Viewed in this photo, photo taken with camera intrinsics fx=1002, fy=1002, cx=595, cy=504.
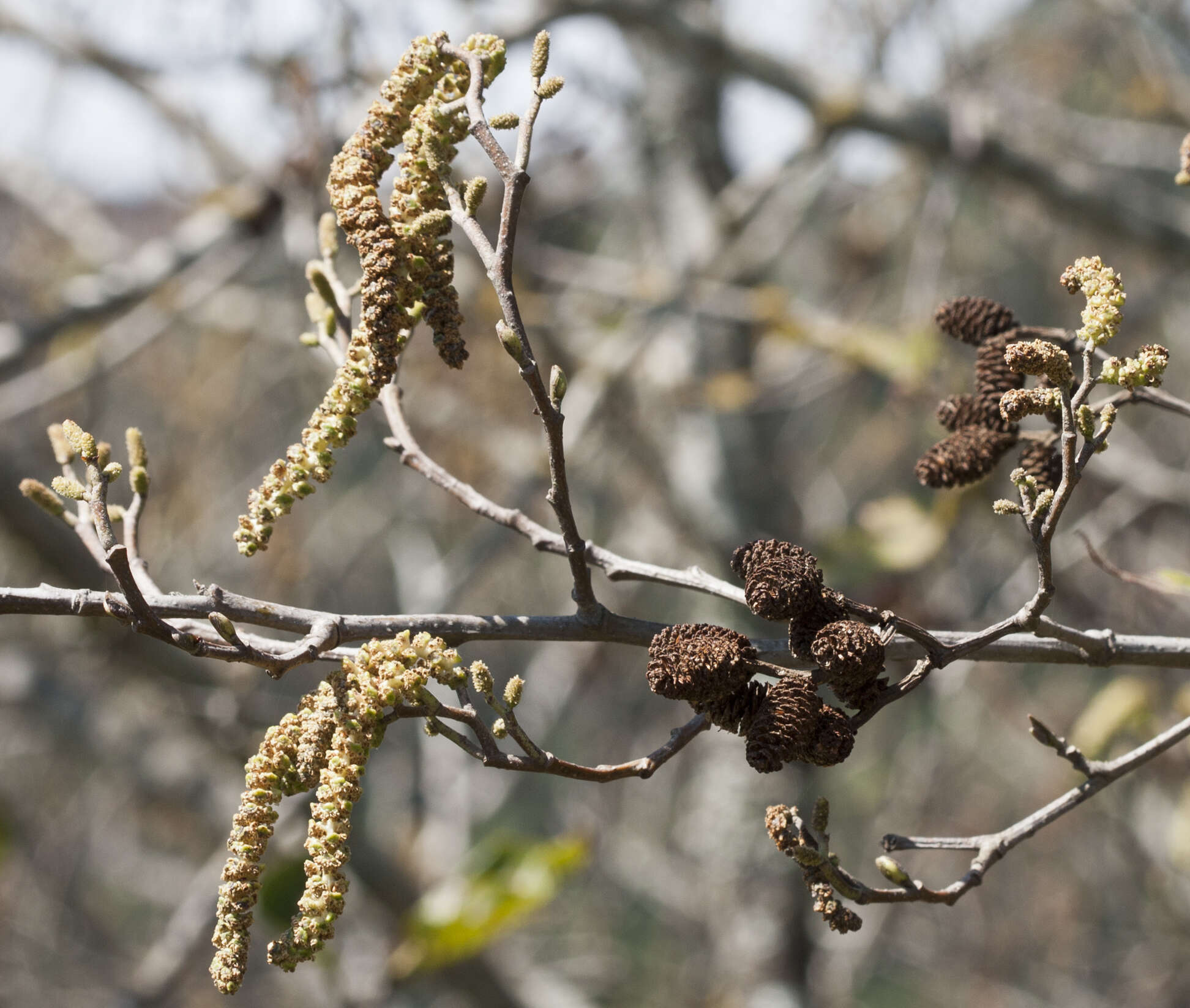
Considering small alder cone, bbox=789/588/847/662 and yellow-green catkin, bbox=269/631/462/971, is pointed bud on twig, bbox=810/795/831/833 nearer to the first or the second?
small alder cone, bbox=789/588/847/662

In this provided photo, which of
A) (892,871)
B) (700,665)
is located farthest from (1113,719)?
(700,665)

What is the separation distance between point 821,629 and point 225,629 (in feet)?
1.76

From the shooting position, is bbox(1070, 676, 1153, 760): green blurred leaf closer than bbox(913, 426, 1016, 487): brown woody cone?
No

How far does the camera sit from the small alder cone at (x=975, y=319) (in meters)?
1.24

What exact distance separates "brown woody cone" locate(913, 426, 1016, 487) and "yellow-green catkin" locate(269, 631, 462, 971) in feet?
1.99

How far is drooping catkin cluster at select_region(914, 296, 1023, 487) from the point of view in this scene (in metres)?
1.16

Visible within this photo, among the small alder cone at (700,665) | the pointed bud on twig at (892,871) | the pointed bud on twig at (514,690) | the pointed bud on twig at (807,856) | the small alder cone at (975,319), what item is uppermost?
the small alder cone at (975,319)

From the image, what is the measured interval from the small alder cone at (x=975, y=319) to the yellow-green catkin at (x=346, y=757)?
30.0 inches

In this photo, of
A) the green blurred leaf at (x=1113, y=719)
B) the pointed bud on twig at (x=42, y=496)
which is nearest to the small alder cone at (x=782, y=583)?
the pointed bud on twig at (x=42, y=496)

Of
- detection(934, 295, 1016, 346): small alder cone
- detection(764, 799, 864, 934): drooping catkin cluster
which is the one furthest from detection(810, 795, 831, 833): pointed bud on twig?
detection(934, 295, 1016, 346): small alder cone

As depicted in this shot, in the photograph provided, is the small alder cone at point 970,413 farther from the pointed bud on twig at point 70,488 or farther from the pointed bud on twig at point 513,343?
the pointed bud on twig at point 70,488

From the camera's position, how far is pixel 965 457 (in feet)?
3.79

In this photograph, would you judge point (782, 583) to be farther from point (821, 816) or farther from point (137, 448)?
point (137, 448)

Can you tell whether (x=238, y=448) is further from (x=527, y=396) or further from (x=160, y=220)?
(x=527, y=396)
